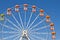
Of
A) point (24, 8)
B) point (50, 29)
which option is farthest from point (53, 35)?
point (24, 8)

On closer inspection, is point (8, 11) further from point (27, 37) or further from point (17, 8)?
point (27, 37)

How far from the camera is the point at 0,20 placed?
49.4 meters

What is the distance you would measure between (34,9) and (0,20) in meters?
6.94

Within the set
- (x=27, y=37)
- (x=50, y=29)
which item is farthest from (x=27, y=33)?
(x=50, y=29)

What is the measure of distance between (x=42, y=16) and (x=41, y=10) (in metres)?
1.16

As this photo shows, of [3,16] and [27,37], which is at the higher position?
[3,16]

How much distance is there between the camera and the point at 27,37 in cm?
4734

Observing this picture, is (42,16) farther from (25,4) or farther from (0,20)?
(0,20)

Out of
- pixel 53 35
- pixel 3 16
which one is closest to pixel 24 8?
pixel 3 16

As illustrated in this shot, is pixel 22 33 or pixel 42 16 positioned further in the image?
pixel 42 16

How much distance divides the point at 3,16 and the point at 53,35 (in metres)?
9.79

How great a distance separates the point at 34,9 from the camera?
51594 mm

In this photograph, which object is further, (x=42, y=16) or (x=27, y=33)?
(x=42, y=16)

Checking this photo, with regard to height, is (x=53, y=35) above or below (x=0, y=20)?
below
